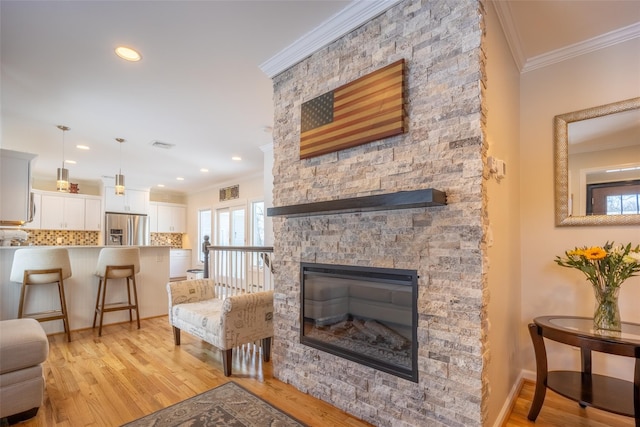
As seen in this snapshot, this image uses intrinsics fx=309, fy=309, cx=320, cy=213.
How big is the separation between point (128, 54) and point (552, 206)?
3.60 meters

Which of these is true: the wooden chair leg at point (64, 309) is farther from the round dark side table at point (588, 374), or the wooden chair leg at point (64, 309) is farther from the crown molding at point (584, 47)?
the crown molding at point (584, 47)

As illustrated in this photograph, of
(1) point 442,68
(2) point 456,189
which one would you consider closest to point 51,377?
(2) point 456,189

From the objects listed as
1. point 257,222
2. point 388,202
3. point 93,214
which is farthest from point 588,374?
point 93,214

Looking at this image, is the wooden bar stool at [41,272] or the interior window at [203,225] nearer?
the wooden bar stool at [41,272]

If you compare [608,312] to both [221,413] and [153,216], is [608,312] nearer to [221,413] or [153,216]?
[221,413]

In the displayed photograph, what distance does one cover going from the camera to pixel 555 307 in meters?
2.44

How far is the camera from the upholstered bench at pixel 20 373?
1931 mm

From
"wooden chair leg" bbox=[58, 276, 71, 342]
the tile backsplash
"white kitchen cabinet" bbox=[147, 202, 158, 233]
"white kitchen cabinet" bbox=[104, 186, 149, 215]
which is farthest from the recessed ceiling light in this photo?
"white kitchen cabinet" bbox=[147, 202, 158, 233]

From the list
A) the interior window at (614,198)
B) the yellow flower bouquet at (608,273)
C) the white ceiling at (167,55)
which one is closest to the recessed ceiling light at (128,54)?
the white ceiling at (167,55)

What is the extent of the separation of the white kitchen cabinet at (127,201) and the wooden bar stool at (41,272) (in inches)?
157

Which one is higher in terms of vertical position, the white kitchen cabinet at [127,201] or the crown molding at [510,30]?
the crown molding at [510,30]

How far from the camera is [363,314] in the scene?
213 centimetres

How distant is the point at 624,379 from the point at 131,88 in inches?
185

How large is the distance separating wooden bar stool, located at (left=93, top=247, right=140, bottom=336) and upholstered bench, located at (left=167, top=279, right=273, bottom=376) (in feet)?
3.37
